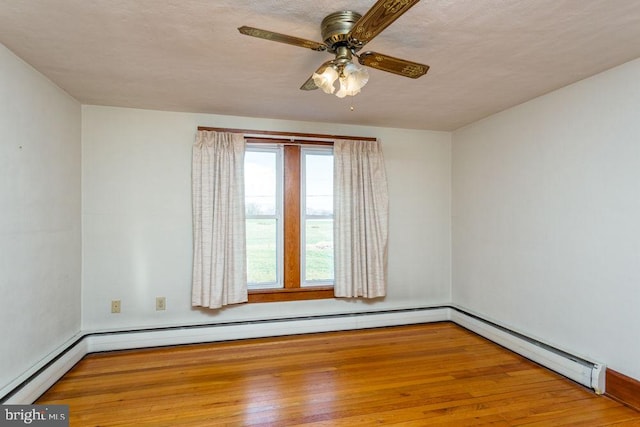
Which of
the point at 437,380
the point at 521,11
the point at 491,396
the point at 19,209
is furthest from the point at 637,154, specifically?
the point at 19,209

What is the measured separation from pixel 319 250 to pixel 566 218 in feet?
7.49

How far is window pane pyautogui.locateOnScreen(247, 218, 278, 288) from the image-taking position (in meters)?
3.54

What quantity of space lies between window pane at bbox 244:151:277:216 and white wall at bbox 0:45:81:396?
4.97ft

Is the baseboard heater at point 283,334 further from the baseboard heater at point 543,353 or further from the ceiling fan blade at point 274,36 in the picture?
the ceiling fan blade at point 274,36

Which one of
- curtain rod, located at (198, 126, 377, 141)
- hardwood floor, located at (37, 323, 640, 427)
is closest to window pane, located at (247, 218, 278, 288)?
hardwood floor, located at (37, 323, 640, 427)

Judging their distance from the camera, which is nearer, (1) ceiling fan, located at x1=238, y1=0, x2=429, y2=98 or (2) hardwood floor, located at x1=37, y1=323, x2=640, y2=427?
(1) ceiling fan, located at x1=238, y1=0, x2=429, y2=98

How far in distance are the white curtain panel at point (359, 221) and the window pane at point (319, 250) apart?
0.17 meters

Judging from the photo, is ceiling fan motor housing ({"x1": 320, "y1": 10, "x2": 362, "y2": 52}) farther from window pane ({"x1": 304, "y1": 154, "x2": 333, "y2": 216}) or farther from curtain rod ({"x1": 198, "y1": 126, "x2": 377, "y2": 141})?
window pane ({"x1": 304, "y1": 154, "x2": 333, "y2": 216})

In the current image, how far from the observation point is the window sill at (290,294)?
3475 millimetres

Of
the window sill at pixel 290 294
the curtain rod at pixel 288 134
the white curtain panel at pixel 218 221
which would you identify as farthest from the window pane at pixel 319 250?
the curtain rod at pixel 288 134
